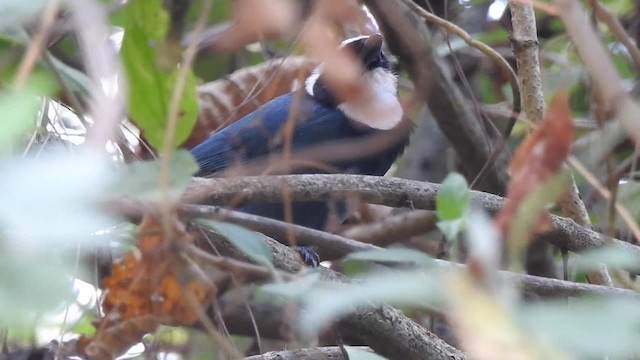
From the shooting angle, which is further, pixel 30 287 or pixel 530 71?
pixel 530 71

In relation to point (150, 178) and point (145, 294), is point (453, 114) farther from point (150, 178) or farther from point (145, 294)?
point (150, 178)

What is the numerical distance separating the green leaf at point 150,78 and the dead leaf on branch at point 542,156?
18.5 inches

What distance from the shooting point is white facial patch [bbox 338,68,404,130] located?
2311 millimetres

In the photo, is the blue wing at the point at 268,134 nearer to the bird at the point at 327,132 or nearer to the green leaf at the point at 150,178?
the bird at the point at 327,132

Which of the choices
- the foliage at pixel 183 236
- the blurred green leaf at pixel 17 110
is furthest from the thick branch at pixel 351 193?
the blurred green leaf at pixel 17 110

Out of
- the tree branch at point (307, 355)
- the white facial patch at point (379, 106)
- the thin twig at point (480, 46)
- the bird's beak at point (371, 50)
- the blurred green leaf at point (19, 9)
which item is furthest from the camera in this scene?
the bird's beak at point (371, 50)

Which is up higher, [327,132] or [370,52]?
[370,52]

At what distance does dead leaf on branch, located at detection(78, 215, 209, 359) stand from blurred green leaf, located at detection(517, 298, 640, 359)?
0.33 m

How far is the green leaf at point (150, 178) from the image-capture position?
24.5 inches

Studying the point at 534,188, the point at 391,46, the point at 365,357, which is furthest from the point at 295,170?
the point at 534,188

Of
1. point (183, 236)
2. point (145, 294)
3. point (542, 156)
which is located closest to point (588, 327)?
point (542, 156)

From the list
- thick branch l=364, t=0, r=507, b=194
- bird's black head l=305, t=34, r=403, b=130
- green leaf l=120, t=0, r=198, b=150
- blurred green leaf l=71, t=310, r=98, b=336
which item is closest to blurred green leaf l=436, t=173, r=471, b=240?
green leaf l=120, t=0, r=198, b=150

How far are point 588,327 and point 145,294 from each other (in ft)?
1.58

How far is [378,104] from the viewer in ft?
7.89
